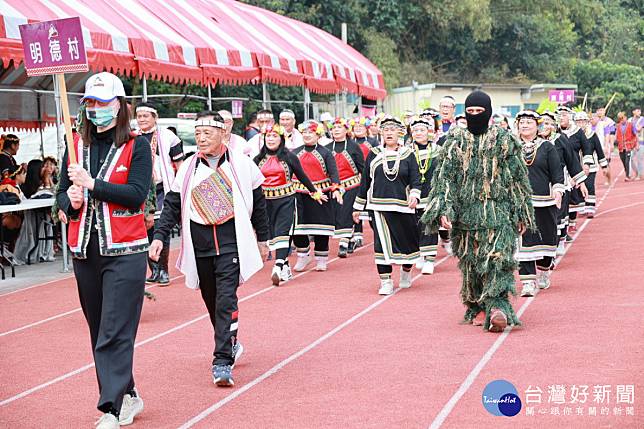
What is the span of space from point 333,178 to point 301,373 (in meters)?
6.67

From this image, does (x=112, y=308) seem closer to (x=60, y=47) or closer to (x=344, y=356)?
(x=60, y=47)

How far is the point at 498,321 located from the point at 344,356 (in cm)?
152

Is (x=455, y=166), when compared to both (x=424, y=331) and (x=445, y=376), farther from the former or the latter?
(x=445, y=376)

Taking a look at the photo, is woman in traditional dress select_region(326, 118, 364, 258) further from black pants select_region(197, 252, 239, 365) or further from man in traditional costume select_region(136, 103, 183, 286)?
black pants select_region(197, 252, 239, 365)

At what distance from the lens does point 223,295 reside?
7758mm

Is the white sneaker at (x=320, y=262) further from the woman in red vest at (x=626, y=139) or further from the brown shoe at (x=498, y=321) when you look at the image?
the woman in red vest at (x=626, y=139)

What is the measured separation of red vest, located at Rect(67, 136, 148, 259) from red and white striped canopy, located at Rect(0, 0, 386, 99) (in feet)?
22.0

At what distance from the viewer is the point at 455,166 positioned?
31.3ft

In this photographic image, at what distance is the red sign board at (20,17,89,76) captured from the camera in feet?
23.1

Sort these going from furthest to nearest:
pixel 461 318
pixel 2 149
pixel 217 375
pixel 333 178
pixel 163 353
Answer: pixel 2 149 < pixel 333 178 < pixel 461 318 < pixel 163 353 < pixel 217 375

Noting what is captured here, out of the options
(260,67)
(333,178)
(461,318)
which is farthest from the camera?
(260,67)

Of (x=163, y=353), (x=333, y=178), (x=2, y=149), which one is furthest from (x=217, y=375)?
(x=2, y=149)

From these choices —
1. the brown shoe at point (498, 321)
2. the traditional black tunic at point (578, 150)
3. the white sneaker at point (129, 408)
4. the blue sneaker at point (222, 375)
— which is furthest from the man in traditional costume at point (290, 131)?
the white sneaker at point (129, 408)

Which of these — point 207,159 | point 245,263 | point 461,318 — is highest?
point 207,159
